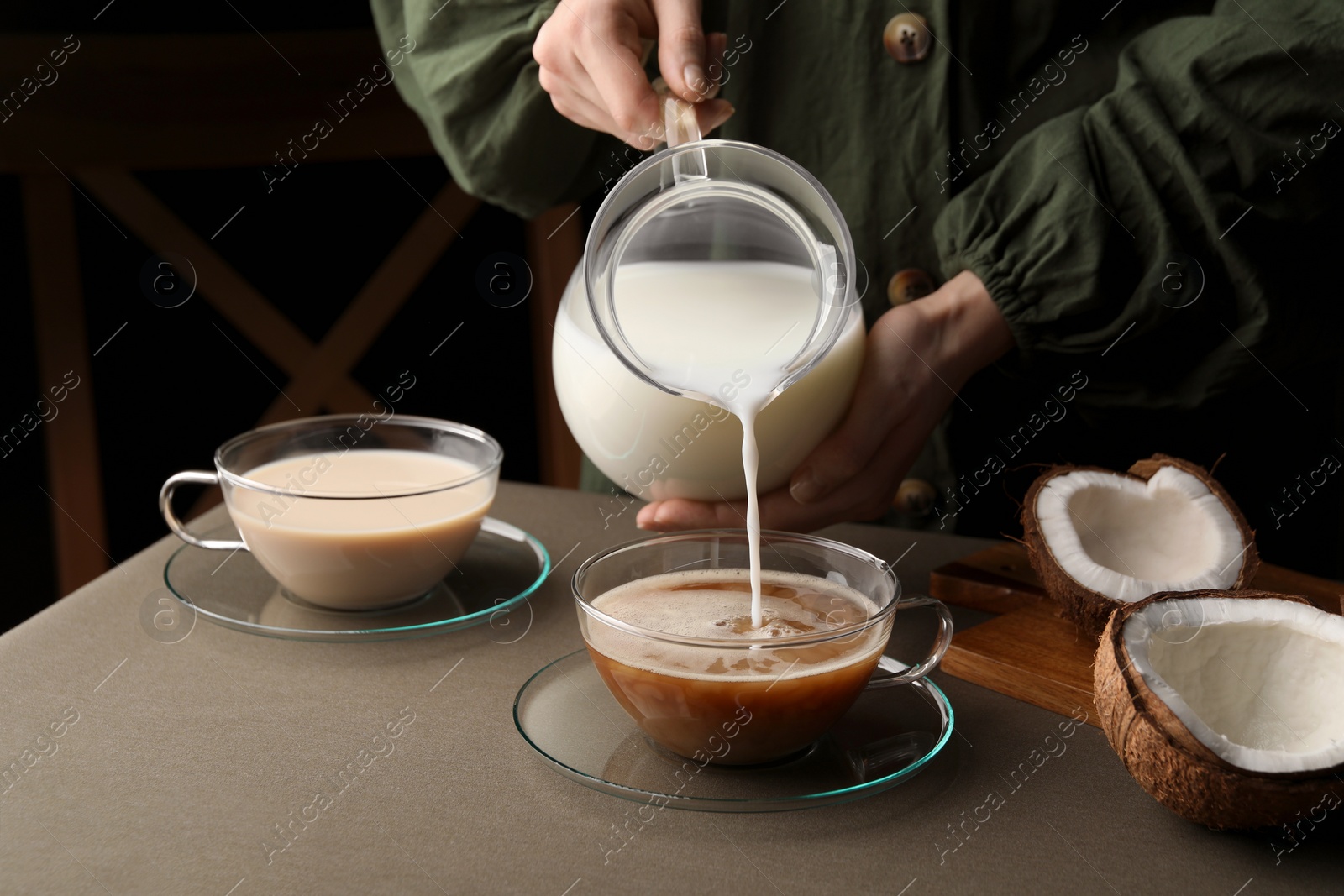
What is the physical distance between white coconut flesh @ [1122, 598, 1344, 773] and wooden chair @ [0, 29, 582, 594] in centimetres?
153

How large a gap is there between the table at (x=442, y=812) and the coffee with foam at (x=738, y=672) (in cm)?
5

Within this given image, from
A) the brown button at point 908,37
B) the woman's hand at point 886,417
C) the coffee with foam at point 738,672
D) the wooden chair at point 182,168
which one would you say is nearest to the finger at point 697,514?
the woman's hand at point 886,417

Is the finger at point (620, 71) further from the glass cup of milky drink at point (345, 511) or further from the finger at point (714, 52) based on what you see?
the glass cup of milky drink at point (345, 511)

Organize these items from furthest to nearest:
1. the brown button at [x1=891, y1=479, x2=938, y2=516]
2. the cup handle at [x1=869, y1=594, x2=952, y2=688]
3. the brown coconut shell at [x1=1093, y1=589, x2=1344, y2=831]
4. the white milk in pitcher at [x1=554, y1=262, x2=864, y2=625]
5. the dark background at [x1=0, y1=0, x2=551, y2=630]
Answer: the dark background at [x1=0, y1=0, x2=551, y2=630], the brown button at [x1=891, y1=479, x2=938, y2=516], the white milk in pitcher at [x1=554, y1=262, x2=864, y2=625], the cup handle at [x1=869, y1=594, x2=952, y2=688], the brown coconut shell at [x1=1093, y1=589, x2=1344, y2=831]

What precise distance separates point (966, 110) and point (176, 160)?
1.28 meters

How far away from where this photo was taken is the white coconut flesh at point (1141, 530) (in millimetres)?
876

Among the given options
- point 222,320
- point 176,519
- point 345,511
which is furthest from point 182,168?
point 345,511

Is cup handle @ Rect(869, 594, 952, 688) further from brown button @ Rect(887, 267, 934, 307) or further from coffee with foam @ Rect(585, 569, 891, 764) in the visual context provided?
Result: brown button @ Rect(887, 267, 934, 307)

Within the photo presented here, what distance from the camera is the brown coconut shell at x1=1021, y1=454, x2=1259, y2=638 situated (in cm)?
84

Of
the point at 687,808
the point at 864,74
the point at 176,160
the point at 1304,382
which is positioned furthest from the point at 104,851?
the point at 176,160

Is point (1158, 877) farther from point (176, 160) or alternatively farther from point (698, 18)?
point (176, 160)

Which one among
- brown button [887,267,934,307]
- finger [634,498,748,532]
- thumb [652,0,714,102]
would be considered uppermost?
thumb [652,0,714,102]

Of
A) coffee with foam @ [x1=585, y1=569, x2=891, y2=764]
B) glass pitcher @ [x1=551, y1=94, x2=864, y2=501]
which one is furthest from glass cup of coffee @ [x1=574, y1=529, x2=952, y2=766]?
glass pitcher @ [x1=551, y1=94, x2=864, y2=501]

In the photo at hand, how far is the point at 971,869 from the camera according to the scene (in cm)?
61
